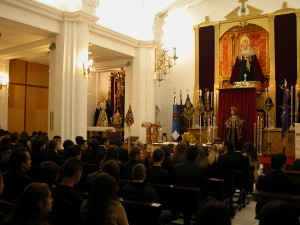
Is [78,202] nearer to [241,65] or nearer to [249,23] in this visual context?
[241,65]

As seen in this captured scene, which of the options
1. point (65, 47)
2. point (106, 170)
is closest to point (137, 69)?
point (65, 47)

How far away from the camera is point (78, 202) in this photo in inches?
121

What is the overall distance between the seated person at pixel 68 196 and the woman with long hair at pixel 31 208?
2.75 ft

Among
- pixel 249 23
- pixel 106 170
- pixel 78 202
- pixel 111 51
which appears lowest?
pixel 78 202

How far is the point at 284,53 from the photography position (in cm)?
1367

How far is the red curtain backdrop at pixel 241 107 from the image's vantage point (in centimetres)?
1333

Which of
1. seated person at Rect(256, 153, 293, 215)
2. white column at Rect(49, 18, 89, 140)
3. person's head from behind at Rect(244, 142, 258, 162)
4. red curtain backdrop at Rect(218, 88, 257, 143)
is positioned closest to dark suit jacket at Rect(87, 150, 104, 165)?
person's head from behind at Rect(244, 142, 258, 162)

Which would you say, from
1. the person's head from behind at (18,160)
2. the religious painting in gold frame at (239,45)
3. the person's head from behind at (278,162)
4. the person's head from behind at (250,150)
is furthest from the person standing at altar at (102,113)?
the person's head from behind at (278,162)

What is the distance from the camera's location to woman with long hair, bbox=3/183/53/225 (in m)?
2.06

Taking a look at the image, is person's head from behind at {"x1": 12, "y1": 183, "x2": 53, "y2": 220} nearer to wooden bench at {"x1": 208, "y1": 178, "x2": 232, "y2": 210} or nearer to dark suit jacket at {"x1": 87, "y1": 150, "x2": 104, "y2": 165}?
wooden bench at {"x1": 208, "y1": 178, "x2": 232, "y2": 210}

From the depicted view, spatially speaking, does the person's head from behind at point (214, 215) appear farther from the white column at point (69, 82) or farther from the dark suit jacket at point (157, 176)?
the white column at point (69, 82)

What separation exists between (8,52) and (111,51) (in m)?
4.28

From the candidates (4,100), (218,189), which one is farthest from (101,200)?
(4,100)

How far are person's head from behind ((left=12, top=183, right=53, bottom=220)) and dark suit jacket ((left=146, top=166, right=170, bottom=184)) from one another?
2.50 metres
